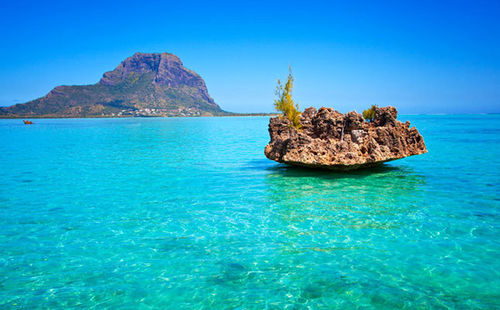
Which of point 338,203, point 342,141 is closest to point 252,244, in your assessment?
point 338,203

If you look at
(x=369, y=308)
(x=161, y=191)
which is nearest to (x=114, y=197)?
(x=161, y=191)

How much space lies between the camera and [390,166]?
20.0 metres

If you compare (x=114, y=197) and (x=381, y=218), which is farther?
(x=114, y=197)

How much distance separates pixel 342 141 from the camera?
55.4 ft

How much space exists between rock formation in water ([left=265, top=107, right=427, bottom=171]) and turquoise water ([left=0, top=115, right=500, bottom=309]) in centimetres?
119

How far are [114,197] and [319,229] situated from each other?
8.58 m

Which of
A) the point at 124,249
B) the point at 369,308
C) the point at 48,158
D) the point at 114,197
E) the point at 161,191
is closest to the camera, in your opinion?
the point at 369,308

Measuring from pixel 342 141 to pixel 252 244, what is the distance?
10.4 meters

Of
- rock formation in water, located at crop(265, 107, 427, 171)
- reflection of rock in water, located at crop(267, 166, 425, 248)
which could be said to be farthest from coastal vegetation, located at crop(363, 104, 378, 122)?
reflection of rock in water, located at crop(267, 166, 425, 248)

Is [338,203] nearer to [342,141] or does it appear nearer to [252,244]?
[252,244]

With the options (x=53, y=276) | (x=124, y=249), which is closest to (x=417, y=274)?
(x=124, y=249)

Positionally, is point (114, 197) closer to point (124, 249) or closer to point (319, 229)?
point (124, 249)

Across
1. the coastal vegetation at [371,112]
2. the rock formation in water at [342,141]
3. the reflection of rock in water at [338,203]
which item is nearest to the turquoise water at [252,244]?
the reflection of rock in water at [338,203]

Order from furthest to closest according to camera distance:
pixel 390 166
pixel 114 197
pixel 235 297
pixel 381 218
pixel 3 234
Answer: pixel 390 166, pixel 114 197, pixel 381 218, pixel 3 234, pixel 235 297
